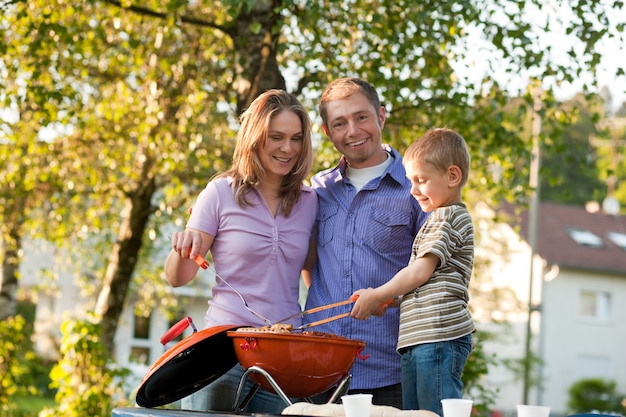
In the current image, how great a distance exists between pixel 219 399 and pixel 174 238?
0.56 m

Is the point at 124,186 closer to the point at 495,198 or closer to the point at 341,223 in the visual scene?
the point at 495,198

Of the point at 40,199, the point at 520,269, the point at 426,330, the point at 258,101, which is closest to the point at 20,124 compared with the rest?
the point at 40,199

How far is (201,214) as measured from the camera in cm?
362

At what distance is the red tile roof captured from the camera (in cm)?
3234

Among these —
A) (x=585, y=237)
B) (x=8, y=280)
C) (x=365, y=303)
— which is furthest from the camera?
(x=585, y=237)

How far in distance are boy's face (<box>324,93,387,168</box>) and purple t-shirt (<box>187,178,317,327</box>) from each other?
1.29ft

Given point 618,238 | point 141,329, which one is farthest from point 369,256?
point 618,238

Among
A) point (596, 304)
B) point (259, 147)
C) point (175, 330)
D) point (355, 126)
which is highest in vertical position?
point (596, 304)

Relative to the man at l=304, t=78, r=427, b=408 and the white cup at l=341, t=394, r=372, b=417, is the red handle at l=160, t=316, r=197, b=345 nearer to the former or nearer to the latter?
the man at l=304, t=78, r=427, b=408

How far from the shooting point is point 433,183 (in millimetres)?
3438

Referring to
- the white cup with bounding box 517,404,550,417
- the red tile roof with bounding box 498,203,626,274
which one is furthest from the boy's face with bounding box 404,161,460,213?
the red tile roof with bounding box 498,203,626,274

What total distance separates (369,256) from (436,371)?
643mm

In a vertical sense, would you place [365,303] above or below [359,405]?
above

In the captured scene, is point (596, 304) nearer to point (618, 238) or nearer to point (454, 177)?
point (618, 238)
